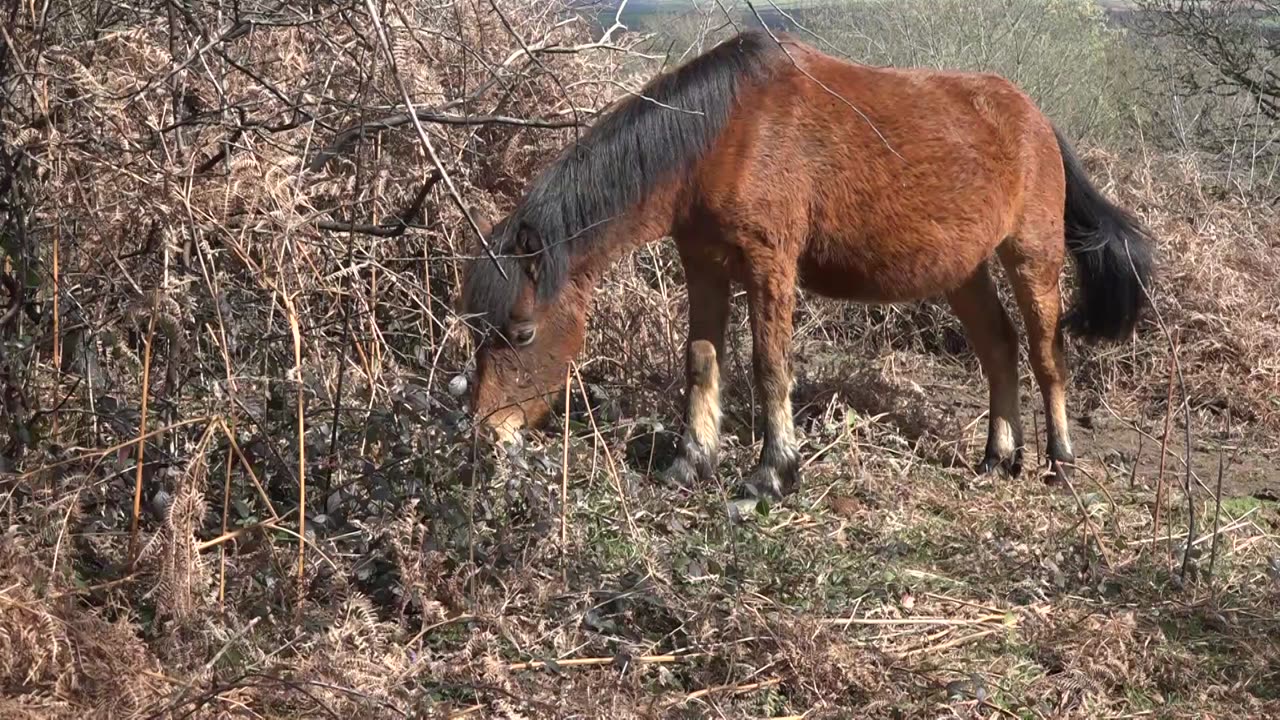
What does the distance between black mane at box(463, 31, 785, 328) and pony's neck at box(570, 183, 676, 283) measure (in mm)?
43

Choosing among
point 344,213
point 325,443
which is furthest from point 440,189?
point 325,443

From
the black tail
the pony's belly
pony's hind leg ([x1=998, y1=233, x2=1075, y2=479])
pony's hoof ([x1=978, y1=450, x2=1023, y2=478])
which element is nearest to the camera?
the pony's belly

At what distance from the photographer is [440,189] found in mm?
6555

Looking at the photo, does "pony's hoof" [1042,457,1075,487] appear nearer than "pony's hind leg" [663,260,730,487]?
No

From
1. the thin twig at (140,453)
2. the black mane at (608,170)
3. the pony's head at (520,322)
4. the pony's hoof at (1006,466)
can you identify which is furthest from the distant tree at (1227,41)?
the thin twig at (140,453)

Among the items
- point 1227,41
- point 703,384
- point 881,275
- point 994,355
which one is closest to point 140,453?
point 703,384

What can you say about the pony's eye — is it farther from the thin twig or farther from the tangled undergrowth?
the thin twig

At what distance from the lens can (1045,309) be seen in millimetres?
6562

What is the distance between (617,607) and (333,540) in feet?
2.96

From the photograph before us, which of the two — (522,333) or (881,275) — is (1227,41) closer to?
(881,275)

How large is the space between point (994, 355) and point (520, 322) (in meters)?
2.54

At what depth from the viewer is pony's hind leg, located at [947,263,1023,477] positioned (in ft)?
21.5

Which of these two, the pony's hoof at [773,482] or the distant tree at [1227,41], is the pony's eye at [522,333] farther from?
the distant tree at [1227,41]

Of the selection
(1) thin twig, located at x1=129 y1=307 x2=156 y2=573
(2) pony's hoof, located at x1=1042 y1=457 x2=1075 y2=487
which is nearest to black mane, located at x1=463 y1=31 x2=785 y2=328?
(1) thin twig, located at x1=129 y1=307 x2=156 y2=573
